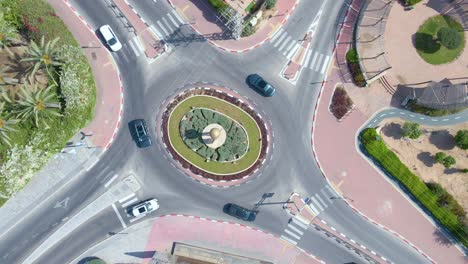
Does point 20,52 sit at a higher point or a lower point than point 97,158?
higher

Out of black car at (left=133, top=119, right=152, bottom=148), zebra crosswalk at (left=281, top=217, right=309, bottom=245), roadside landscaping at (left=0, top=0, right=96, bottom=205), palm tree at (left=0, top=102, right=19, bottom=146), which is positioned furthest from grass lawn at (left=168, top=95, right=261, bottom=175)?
palm tree at (left=0, top=102, right=19, bottom=146)

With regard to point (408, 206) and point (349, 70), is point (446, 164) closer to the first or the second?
point (408, 206)

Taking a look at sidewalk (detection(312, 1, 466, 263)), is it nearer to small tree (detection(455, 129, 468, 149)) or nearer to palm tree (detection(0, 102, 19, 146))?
small tree (detection(455, 129, 468, 149))

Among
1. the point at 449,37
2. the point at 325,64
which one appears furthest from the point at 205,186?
the point at 449,37

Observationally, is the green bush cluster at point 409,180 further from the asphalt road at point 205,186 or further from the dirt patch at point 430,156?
the asphalt road at point 205,186

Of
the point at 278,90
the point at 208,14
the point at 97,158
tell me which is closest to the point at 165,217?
the point at 97,158

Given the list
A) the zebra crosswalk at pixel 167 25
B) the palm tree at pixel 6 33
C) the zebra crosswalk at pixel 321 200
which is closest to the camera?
the palm tree at pixel 6 33

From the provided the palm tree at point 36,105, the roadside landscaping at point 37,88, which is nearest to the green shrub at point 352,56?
the roadside landscaping at point 37,88
